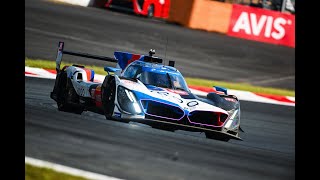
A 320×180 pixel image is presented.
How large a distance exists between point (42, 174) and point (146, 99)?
230cm

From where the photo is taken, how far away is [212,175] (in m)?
8.14

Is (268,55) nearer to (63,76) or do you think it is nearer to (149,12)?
(149,12)

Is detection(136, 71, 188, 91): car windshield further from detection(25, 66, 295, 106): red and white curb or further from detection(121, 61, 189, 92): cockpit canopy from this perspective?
detection(25, 66, 295, 106): red and white curb

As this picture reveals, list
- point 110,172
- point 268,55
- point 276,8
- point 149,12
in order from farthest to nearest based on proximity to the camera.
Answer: point 276,8 → point 149,12 → point 268,55 → point 110,172

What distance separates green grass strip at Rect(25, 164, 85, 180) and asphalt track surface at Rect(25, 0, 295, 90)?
22.8ft

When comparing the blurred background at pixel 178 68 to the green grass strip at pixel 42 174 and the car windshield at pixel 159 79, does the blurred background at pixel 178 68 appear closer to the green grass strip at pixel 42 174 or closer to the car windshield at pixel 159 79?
the green grass strip at pixel 42 174

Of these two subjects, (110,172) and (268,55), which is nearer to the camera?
(110,172)

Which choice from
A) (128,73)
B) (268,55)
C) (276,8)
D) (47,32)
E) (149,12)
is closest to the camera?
(128,73)

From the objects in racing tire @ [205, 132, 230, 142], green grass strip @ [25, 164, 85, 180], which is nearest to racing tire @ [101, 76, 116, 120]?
racing tire @ [205, 132, 230, 142]

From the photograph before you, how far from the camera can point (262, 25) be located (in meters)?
28.2

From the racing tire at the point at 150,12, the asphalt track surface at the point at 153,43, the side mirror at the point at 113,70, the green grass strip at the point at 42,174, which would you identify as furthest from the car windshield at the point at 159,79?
the racing tire at the point at 150,12

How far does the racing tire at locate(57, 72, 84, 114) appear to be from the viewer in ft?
31.9
